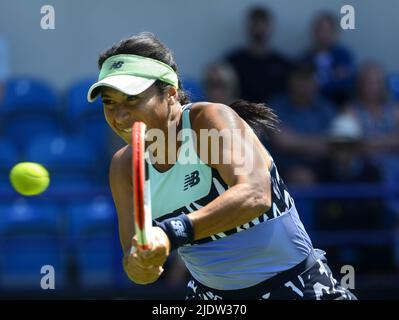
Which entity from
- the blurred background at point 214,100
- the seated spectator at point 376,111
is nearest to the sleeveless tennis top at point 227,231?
the blurred background at point 214,100

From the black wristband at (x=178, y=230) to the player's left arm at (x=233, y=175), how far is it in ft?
0.09

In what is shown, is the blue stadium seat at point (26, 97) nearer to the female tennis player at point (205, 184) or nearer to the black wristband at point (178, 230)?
the female tennis player at point (205, 184)

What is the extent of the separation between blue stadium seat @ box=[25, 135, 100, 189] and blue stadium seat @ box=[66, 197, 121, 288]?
14.2 inches

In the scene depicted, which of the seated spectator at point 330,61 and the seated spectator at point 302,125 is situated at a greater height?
the seated spectator at point 330,61

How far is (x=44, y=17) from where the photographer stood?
8656 millimetres

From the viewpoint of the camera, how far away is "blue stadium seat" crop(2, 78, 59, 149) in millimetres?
8945

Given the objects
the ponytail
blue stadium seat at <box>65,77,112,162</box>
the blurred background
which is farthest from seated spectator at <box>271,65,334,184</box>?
the ponytail

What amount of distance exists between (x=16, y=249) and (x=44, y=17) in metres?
1.97

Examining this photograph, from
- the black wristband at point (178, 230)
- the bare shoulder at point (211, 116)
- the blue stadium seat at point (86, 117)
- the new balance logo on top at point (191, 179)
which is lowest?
the blue stadium seat at point (86, 117)

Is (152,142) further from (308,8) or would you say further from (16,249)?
(308,8)

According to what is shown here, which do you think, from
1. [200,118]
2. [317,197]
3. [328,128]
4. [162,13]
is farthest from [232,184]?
[162,13]

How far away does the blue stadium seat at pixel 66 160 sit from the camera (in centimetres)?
857

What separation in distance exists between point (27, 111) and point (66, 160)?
69cm

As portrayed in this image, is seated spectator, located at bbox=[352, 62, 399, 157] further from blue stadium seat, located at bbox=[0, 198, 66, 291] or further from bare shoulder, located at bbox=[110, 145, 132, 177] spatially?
bare shoulder, located at bbox=[110, 145, 132, 177]
